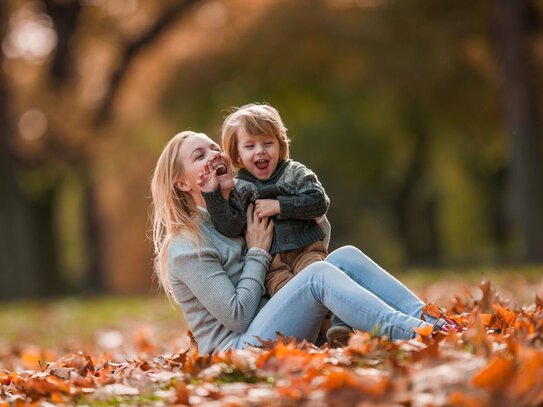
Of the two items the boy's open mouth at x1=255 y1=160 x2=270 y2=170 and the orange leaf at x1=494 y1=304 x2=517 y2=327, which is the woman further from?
the orange leaf at x1=494 y1=304 x2=517 y2=327

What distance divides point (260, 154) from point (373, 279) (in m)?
0.84

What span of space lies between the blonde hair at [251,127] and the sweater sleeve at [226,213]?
31 cm

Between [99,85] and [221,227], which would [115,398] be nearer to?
[221,227]

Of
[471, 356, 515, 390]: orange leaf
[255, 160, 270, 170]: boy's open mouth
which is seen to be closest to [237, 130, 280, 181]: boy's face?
[255, 160, 270, 170]: boy's open mouth

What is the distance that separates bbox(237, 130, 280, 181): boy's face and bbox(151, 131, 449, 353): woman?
0.40ft

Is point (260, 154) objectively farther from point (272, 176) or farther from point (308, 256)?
point (308, 256)

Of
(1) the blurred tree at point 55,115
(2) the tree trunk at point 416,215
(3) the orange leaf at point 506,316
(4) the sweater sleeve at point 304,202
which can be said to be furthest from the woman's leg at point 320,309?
(2) the tree trunk at point 416,215

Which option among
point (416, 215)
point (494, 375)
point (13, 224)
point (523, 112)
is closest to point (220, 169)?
point (494, 375)

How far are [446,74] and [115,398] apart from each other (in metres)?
16.9

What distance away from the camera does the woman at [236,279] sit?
4.52 meters

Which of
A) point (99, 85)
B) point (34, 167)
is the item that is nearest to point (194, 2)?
point (99, 85)

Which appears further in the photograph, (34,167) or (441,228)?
(441,228)

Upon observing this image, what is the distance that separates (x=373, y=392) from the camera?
3.24 metres

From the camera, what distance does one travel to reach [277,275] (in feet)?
16.5
